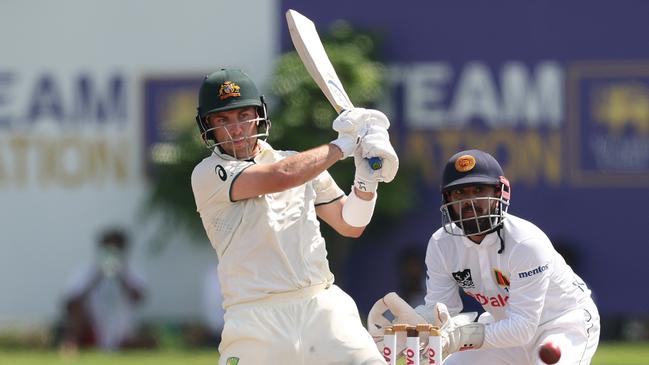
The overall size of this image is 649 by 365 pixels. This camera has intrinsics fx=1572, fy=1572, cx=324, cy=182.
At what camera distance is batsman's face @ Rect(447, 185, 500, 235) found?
248 inches

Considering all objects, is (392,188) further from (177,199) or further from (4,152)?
(4,152)

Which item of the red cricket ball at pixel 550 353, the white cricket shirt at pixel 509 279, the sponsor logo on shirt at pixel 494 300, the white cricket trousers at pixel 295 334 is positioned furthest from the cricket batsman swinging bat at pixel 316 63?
the red cricket ball at pixel 550 353

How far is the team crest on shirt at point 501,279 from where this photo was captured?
6.40 meters

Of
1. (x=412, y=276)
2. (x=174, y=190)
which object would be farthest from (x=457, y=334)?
(x=174, y=190)

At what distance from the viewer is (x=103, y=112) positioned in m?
15.0

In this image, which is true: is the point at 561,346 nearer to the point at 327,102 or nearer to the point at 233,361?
the point at 233,361

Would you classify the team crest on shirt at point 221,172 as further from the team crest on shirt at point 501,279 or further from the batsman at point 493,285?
the team crest on shirt at point 501,279

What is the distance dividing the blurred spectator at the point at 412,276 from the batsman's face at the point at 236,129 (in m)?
7.47

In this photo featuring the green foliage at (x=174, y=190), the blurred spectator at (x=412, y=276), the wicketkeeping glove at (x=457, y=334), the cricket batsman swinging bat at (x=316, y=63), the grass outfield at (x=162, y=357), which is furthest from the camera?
the green foliage at (x=174, y=190)

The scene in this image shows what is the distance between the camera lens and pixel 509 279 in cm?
634

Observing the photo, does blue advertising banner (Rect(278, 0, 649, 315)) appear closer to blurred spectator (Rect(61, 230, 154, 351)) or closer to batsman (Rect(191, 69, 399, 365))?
blurred spectator (Rect(61, 230, 154, 351))

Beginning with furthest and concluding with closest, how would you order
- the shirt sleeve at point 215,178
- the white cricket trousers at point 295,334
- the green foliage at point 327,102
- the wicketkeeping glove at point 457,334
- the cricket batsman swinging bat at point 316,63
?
the green foliage at point 327,102 < the cricket batsman swinging bat at point 316,63 < the wicketkeeping glove at point 457,334 < the shirt sleeve at point 215,178 < the white cricket trousers at point 295,334

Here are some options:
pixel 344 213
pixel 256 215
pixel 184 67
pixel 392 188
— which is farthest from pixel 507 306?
pixel 184 67

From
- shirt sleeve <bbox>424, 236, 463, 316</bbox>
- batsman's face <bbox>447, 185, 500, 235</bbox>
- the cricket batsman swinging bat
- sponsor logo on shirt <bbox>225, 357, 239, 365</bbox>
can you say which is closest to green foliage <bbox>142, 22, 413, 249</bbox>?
shirt sleeve <bbox>424, 236, 463, 316</bbox>
